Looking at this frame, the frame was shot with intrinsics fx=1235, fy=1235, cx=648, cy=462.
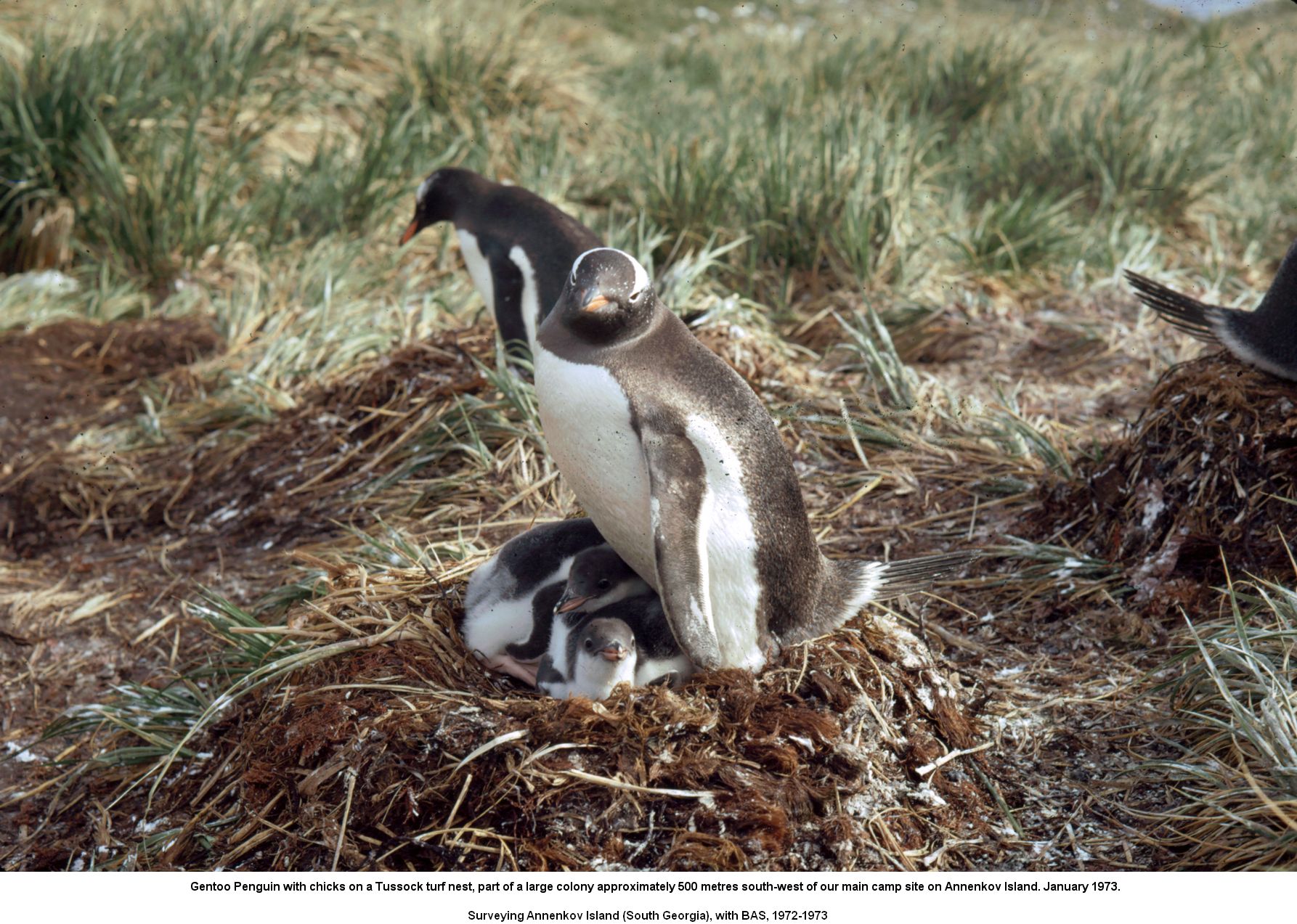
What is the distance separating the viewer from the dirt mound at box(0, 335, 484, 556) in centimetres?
422

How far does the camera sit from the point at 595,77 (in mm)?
8984

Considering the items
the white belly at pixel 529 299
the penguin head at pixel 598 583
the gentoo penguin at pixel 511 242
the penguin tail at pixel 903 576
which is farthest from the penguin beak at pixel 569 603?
the white belly at pixel 529 299

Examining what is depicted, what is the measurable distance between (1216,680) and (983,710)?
52 cm

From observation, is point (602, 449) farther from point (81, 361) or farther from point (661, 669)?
point (81, 361)

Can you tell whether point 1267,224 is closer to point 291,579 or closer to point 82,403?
point 291,579

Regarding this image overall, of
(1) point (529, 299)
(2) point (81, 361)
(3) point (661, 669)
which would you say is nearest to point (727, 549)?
(3) point (661, 669)

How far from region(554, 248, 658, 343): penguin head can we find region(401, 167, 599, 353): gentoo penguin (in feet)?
5.45

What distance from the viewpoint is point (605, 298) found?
2.45 m

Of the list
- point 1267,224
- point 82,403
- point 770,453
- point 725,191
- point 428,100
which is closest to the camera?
point 770,453

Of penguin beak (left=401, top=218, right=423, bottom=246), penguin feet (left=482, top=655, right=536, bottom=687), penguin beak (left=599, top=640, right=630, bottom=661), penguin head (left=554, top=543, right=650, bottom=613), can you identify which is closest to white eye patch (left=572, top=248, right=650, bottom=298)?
penguin head (left=554, top=543, right=650, bottom=613)

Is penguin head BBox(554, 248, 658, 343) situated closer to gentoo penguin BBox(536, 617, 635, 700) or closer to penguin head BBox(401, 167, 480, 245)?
gentoo penguin BBox(536, 617, 635, 700)
